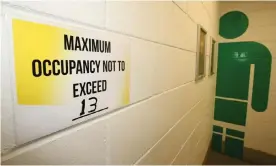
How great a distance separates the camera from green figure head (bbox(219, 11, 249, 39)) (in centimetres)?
286

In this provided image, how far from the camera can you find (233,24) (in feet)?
9.62

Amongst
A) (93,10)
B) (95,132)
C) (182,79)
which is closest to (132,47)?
(93,10)

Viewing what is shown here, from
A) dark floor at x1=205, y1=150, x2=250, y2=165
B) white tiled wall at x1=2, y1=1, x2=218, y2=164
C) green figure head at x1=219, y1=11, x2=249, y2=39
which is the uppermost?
green figure head at x1=219, y1=11, x2=249, y2=39

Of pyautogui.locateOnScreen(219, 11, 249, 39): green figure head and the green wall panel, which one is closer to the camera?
pyautogui.locateOnScreen(219, 11, 249, 39): green figure head

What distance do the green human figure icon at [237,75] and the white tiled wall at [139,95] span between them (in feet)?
5.79

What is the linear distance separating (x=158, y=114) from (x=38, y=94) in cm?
68

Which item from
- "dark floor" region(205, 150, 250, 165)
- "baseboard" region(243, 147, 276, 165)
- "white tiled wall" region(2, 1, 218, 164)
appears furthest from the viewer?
"dark floor" region(205, 150, 250, 165)

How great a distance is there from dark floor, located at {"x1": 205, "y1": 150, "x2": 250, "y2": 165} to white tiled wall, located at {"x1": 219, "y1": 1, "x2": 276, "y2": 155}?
0.30 metres

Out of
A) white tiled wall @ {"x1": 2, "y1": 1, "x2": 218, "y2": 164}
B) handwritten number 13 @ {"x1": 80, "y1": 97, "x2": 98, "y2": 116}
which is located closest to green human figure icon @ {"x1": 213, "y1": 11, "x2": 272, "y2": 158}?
white tiled wall @ {"x1": 2, "y1": 1, "x2": 218, "y2": 164}

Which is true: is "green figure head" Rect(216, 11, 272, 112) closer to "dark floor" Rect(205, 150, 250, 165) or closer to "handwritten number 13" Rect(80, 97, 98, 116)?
"dark floor" Rect(205, 150, 250, 165)

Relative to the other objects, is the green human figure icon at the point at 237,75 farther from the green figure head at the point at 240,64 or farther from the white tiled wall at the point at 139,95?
the white tiled wall at the point at 139,95

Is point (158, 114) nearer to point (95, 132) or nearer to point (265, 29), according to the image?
point (95, 132)

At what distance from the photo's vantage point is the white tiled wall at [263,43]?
2.70 metres

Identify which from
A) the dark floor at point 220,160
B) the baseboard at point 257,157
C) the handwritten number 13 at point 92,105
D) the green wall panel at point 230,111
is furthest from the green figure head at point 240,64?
the handwritten number 13 at point 92,105
